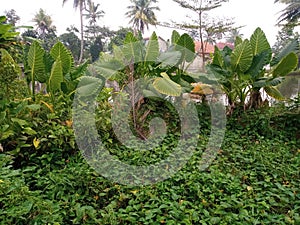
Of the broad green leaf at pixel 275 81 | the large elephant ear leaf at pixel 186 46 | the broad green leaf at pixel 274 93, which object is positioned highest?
the large elephant ear leaf at pixel 186 46

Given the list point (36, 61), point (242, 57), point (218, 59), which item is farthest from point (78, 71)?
point (242, 57)

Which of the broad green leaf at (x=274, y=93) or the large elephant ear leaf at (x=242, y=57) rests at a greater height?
the large elephant ear leaf at (x=242, y=57)

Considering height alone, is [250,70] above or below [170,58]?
below

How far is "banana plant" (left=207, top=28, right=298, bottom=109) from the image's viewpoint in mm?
3445

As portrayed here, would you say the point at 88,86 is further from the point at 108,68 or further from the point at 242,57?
the point at 242,57

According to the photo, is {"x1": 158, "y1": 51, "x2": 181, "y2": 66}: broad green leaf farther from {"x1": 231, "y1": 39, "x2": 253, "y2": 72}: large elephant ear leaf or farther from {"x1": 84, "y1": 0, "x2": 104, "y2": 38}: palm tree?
{"x1": 84, "y1": 0, "x2": 104, "y2": 38}: palm tree

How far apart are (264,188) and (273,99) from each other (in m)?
2.23

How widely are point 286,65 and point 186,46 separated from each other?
132 cm

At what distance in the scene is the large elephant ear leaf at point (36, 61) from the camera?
9.03 feet

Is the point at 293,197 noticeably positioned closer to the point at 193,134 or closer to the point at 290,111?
the point at 193,134

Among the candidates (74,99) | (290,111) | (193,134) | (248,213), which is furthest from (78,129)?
(290,111)

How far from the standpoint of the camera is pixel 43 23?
21.7m

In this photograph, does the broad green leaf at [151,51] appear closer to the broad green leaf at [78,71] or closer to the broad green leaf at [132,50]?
the broad green leaf at [132,50]

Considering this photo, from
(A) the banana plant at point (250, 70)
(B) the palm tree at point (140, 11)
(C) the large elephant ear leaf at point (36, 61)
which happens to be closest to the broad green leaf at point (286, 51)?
(A) the banana plant at point (250, 70)
